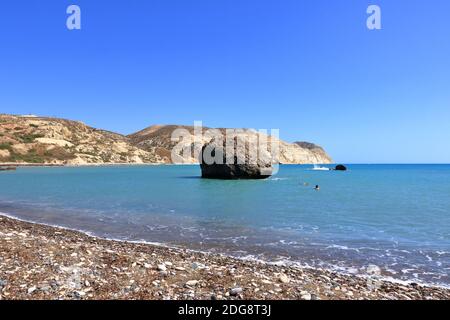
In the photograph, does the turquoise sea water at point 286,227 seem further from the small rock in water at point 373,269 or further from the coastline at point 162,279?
the coastline at point 162,279

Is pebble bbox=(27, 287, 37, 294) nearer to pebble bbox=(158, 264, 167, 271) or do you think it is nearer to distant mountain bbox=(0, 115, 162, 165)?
pebble bbox=(158, 264, 167, 271)

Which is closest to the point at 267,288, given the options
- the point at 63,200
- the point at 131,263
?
the point at 131,263

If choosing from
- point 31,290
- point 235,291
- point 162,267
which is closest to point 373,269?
point 235,291

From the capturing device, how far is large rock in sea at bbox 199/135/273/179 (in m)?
49.9

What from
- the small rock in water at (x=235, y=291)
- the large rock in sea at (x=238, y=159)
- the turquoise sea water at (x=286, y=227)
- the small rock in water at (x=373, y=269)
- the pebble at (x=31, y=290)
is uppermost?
the large rock in sea at (x=238, y=159)

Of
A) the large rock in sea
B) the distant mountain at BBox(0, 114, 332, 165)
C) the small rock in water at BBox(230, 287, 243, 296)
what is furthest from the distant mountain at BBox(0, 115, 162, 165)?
the small rock in water at BBox(230, 287, 243, 296)

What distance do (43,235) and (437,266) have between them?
52.3ft

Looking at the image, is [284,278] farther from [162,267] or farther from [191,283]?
[162,267]

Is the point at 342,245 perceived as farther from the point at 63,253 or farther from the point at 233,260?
the point at 63,253

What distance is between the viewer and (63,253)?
10.7 m

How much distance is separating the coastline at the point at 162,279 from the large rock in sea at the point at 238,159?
126 ft

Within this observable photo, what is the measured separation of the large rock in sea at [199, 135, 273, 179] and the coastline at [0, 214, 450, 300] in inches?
1518

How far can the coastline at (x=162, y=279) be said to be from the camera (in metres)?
7.56

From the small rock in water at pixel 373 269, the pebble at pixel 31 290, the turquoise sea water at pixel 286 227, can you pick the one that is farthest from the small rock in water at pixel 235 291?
the small rock in water at pixel 373 269
